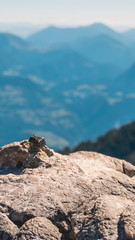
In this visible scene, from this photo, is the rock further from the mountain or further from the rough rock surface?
the mountain

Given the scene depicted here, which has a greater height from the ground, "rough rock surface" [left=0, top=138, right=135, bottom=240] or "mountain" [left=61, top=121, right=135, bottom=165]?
"mountain" [left=61, top=121, right=135, bottom=165]

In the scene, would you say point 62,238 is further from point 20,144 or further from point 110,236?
point 20,144

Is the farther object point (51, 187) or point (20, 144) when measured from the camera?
point (20, 144)

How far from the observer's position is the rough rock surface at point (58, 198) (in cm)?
757

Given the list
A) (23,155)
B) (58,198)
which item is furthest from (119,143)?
(58,198)

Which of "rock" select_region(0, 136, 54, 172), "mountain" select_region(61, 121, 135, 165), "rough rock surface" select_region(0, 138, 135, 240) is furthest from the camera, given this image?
"mountain" select_region(61, 121, 135, 165)

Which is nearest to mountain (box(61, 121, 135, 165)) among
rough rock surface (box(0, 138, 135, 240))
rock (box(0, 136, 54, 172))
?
rock (box(0, 136, 54, 172))

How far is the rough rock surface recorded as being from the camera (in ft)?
24.8

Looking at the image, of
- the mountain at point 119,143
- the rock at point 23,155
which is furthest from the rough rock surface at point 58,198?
the mountain at point 119,143

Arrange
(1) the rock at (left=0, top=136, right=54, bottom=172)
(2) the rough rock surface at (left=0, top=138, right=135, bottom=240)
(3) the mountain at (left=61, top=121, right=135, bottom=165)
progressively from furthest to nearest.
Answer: (3) the mountain at (left=61, top=121, right=135, bottom=165) → (1) the rock at (left=0, top=136, right=54, bottom=172) → (2) the rough rock surface at (left=0, top=138, right=135, bottom=240)

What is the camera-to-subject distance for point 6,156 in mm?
9867

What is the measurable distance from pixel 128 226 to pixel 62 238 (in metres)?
1.57

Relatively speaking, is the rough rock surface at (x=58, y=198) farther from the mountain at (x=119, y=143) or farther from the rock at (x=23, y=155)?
the mountain at (x=119, y=143)

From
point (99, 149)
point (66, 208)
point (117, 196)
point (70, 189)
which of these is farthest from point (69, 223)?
point (99, 149)
